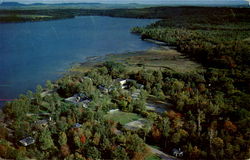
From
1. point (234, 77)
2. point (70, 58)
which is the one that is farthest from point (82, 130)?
point (70, 58)

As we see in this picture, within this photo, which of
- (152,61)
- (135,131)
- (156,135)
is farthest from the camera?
(152,61)

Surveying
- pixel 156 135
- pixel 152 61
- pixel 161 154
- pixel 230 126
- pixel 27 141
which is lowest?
pixel 161 154

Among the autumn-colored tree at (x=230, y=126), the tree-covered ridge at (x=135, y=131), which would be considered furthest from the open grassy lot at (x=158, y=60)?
the autumn-colored tree at (x=230, y=126)

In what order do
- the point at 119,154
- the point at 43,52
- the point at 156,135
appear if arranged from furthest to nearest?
the point at 43,52, the point at 156,135, the point at 119,154

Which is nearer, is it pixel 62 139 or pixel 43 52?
pixel 62 139

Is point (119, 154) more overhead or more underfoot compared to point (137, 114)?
more overhead

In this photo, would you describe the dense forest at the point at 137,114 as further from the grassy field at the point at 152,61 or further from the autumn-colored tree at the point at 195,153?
the grassy field at the point at 152,61

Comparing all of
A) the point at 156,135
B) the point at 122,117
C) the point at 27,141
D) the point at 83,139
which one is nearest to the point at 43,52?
the point at 122,117

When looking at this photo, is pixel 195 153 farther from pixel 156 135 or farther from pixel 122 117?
pixel 122 117
